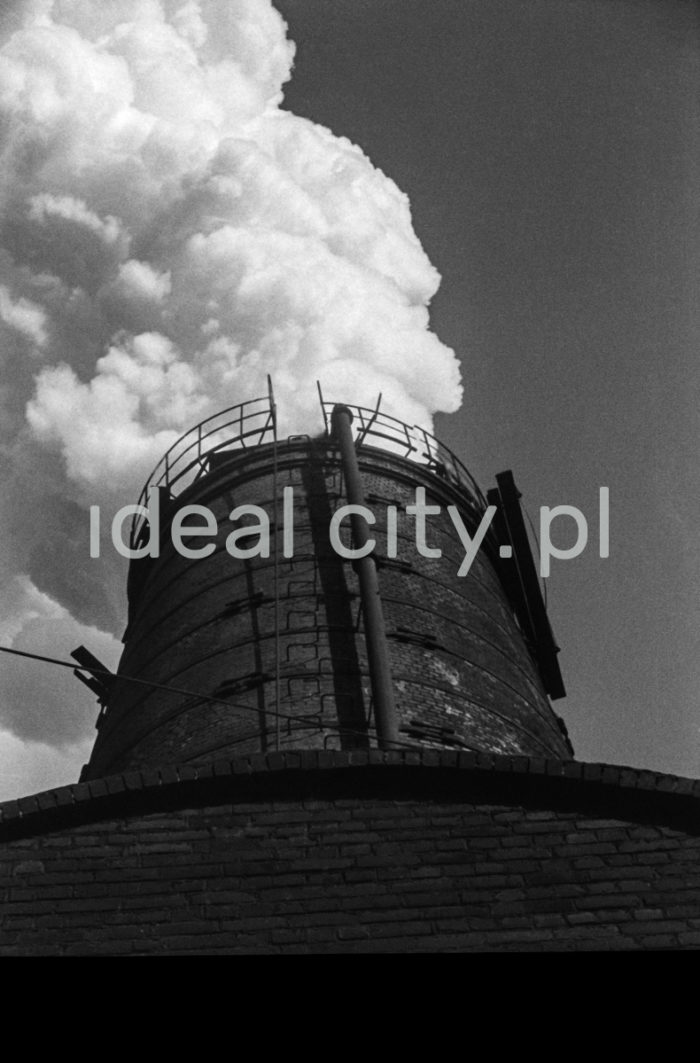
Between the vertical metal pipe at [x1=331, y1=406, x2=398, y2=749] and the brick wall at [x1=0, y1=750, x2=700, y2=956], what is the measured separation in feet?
4.57

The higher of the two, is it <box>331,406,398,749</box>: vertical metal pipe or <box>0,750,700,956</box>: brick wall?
<box>331,406,398,749</box>: vertical metal pipe

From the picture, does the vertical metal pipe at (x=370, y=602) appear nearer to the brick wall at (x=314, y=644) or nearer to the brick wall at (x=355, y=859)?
the brick wall at (x=314, y=644)

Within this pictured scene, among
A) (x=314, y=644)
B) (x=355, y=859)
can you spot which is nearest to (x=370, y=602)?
(x=314, y=644)

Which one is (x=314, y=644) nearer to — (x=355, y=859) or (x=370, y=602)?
(x=370, y=602)

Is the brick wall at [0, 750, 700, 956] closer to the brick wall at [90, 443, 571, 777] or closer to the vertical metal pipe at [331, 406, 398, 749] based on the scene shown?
the vertical metal pipe at [331, 406, 398, 749]

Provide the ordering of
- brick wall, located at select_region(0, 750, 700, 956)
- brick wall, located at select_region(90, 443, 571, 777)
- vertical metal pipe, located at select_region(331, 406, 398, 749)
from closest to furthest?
brick wall, located at select_region(0, 750, 700, 956), vertical metal pipe, located at select_region(331, 406, 398, 749), brick wall, located at select_region(90, 443, 571, 777)

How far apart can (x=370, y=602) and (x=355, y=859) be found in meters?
4.13

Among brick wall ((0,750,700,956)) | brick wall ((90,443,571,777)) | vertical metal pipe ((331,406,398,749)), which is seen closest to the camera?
brick wall ((0,750,700,956))

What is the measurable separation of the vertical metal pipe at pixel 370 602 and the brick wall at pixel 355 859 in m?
1.39

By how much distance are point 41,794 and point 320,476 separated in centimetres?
608

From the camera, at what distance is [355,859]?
15.4 feet

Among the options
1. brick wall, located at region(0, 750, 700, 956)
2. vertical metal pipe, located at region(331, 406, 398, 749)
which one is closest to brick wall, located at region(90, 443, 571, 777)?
vertical metal pipe, located at region(331, 406, 398, 749)

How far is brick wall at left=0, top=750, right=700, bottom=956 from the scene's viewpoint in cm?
436

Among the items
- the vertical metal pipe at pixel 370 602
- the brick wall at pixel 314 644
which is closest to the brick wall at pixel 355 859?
the vertical metal pipe at pixel 370 602
